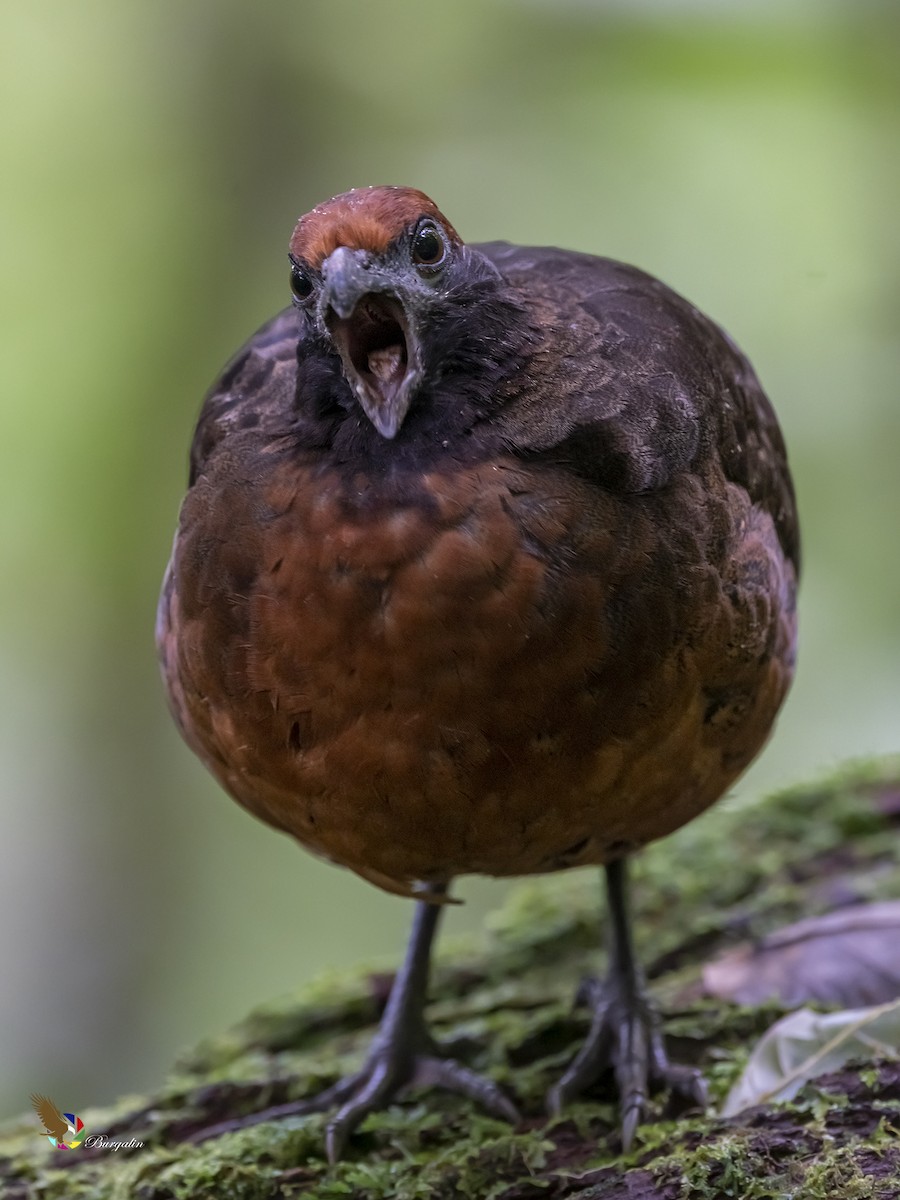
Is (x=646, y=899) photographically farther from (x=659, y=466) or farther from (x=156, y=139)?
(x=156, y=139)

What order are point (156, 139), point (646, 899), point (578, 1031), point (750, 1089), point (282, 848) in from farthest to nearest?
point (282, 848) → point (156, 139) → point (646, 899) → point (578, 1031) → point (750, 1089)

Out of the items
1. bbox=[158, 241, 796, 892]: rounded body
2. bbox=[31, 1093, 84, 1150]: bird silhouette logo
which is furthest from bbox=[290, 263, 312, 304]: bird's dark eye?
bbox=[31, 1093, 84, 1150]: bird silhouette logo

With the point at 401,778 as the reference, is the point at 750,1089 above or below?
below

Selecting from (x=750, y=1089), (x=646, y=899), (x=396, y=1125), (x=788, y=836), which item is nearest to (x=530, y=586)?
(x=750, y=1089)

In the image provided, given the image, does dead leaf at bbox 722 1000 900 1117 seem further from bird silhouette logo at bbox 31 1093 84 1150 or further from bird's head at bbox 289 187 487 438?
bird's head at bbox 289 187 487 438

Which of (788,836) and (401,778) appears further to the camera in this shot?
(788,836)

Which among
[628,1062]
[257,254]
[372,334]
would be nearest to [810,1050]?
[628,1062]

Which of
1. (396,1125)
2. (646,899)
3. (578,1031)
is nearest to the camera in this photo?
(396,1125)

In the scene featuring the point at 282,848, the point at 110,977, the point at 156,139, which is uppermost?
the point at 156,139
